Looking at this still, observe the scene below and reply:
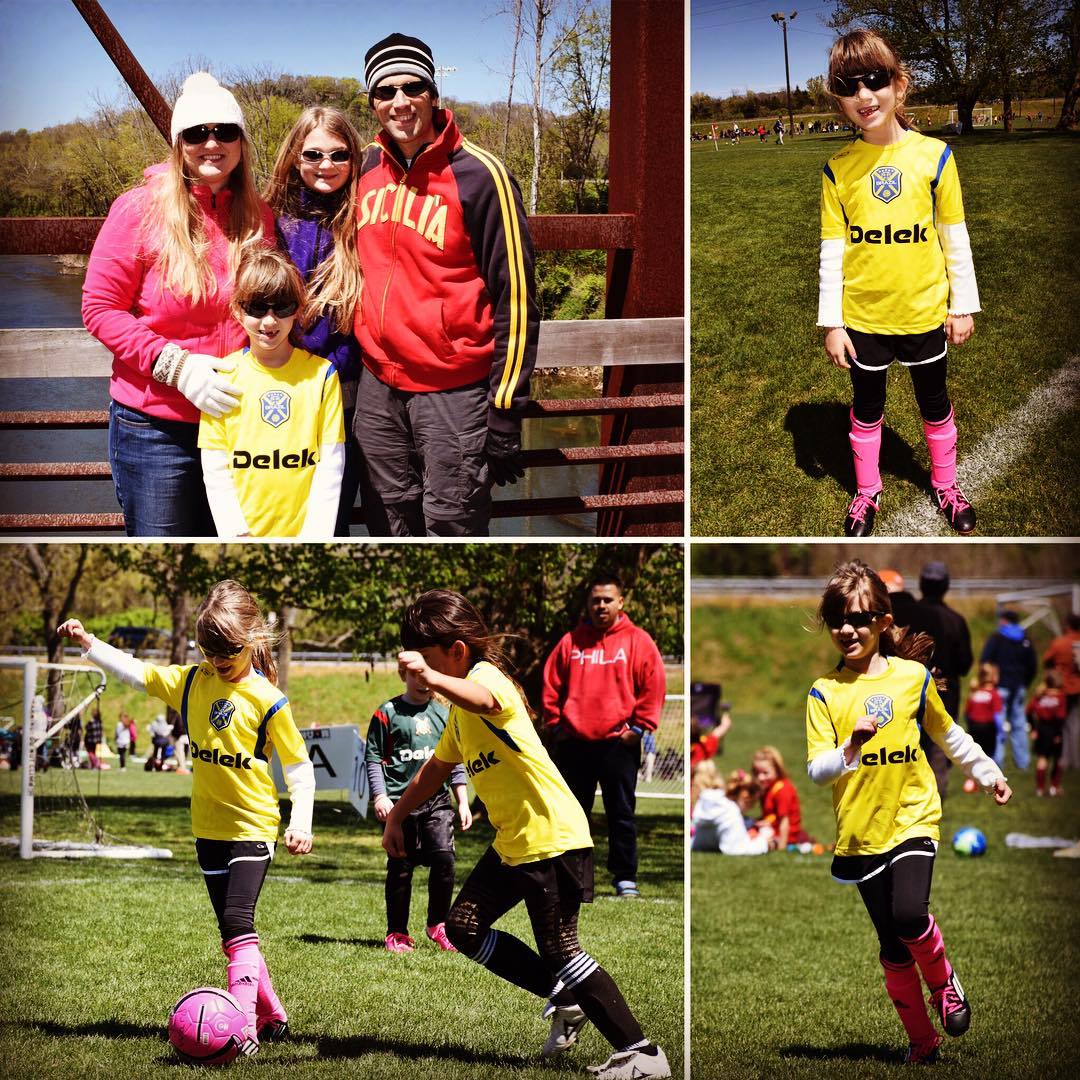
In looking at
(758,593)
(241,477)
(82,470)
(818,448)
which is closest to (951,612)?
(818,448)

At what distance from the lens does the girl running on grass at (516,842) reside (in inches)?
166

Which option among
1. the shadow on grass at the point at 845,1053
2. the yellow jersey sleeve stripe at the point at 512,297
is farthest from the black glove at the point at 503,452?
the shadow on grass at the point at 845,1053

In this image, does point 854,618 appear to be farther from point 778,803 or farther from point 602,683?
point 778,803

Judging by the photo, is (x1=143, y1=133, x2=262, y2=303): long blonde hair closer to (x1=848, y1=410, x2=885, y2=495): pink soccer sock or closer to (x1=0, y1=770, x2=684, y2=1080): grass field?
(x1=0, y1=770, x2=684, y2=1080): grass field

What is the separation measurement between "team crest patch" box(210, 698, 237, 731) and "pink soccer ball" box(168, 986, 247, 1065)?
0.80 meters

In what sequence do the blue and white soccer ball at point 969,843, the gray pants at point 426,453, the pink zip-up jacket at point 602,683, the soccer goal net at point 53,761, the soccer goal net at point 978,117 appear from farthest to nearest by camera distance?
the blue and white soccer ball at point 969,843 → the soccer goal net at point 53,761 → the pink zip-up jacket at point 602,683 → the soccer goal net at point 978,117 → the gray pants at point 426,453

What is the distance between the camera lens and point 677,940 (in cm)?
547

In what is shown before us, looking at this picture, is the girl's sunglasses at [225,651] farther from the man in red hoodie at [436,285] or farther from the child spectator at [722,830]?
the child spectator at [722,830]

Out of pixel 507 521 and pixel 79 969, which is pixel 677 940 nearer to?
pixel 507 521

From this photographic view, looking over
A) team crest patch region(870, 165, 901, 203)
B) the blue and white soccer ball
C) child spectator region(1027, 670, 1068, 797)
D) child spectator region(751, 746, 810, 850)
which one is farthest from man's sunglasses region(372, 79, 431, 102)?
child spectator region(1027, 670, 1068, 797)

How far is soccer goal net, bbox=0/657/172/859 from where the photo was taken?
628 centimetres

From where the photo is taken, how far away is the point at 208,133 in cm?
439

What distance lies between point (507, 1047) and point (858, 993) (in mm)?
1407

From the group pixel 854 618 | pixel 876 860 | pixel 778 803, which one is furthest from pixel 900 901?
pixel 778 803
